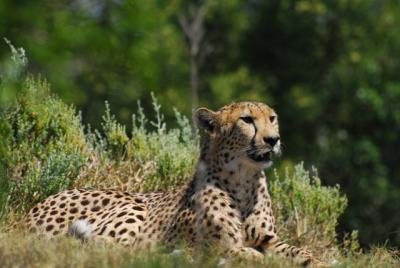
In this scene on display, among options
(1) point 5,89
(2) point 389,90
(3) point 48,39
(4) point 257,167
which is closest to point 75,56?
(3) point 48,39

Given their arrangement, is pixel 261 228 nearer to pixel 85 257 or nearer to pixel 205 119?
A: pixel 205 119

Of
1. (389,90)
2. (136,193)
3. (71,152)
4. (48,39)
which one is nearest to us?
(48,39)

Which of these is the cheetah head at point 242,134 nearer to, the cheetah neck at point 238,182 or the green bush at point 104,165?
the cheetah neck at point 238,182

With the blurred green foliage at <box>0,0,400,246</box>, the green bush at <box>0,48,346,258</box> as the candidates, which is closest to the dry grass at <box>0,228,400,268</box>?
the green bush at <box>0,48,346,258</box>

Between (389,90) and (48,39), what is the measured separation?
2221cm

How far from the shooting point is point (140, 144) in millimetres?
13164

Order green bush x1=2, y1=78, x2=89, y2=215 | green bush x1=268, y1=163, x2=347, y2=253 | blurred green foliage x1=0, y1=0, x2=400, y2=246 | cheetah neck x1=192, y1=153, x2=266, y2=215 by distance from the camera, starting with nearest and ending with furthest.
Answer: cheetah neck x1=192, y1=153, x2=266, y2=215 < green bush x1=2, y1=78, x2=89, y2=215 < green bush x1=268, y1=163, x2=347, y2=253 < blurred green foliage x1=0, y1=0, x2=400, y2=246

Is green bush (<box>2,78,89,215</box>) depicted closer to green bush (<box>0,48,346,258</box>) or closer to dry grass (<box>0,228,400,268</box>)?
green bush (<box>0,48,346,258</box>)

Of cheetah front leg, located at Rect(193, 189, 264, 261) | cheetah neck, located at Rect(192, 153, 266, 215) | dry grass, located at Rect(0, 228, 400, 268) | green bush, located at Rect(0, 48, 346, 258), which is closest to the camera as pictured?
dry grass, located at Rect(0, 228, 400, 268)

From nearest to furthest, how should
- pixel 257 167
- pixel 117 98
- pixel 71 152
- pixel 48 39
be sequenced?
pixel 48 39
pixel 257 167
pixel 71 152
pixel 117 98

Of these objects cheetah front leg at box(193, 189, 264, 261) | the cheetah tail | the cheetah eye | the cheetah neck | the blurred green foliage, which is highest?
the blurred green foliage

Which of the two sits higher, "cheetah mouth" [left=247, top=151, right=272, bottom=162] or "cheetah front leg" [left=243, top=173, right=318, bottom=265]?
"cheetah mouth" [left=247, top=151, right=272, bottom=162]

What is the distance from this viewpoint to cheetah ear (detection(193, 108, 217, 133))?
1096 centimetres

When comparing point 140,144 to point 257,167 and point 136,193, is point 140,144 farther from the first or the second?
point 257,167
